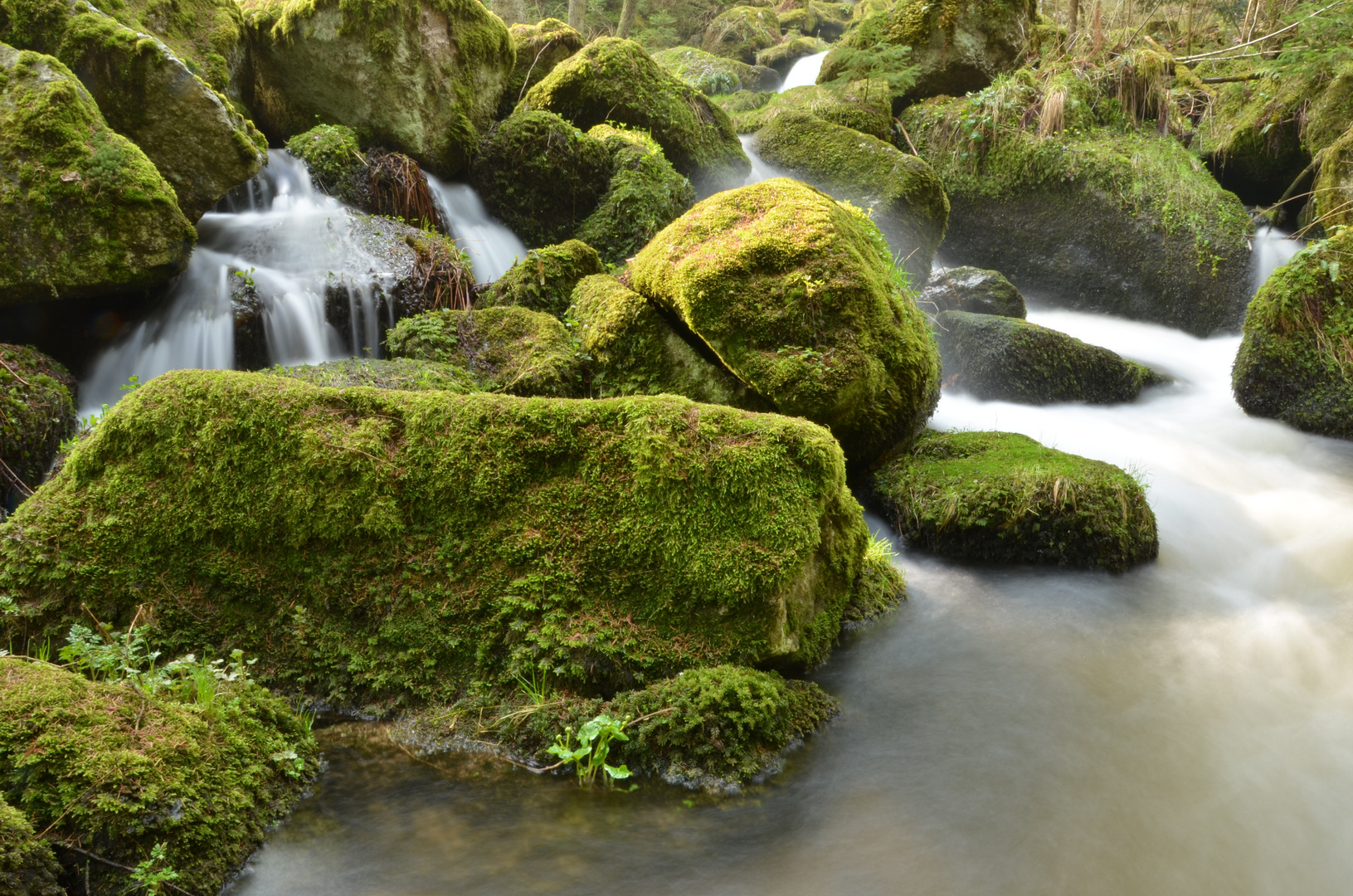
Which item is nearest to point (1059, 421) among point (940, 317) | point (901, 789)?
point (940, 317)

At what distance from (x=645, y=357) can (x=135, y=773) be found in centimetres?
418

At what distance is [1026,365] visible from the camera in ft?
28.9

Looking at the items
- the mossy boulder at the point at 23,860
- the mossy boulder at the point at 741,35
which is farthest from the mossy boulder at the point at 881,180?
the mossy boulder at the point at 741,35

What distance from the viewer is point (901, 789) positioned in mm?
3529

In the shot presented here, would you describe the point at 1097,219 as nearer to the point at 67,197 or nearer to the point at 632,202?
the point at 632,202

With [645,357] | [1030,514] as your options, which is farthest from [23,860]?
[1030,514]

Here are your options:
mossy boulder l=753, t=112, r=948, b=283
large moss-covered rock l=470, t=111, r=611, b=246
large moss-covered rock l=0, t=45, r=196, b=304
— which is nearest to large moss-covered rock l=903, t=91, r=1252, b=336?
mossy boulder l=753, t=112, r=948, b=283

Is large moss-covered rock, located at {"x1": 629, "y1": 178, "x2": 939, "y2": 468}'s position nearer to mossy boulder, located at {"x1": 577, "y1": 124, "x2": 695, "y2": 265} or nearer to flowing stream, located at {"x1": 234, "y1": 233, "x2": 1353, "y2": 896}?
flowing stream, located at {"x1": 234, "y1": 233, "x2": 1353, "y2": 896}

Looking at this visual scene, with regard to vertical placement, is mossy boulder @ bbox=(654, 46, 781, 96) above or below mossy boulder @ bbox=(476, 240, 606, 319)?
above

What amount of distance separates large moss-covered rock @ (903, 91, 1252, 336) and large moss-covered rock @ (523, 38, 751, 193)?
431 centimetres

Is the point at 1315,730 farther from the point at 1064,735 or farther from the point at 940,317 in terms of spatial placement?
the point at 940,317

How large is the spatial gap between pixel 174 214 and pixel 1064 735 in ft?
23.9

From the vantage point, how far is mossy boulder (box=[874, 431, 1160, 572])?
5.73 meters

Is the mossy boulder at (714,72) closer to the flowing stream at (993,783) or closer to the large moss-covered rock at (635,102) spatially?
the large moss-covered rock at (635,102)
